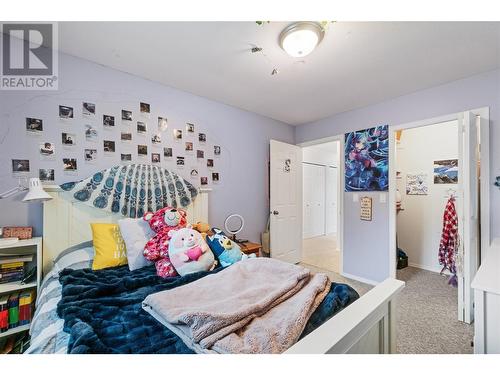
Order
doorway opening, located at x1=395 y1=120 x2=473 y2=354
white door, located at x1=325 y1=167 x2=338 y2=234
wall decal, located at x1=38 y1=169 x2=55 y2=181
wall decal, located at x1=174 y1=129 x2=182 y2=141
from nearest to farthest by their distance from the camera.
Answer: wall decal, located at x1=38 y1=169 x2=55 y2=181
wall decal, located at x1=174 y1=129 x2=182 y2=141
doorway opening, located at x1=395 y1=120 x2=473 y2=354
white door, located at x1=325 y1=167 x2=338 y2=234

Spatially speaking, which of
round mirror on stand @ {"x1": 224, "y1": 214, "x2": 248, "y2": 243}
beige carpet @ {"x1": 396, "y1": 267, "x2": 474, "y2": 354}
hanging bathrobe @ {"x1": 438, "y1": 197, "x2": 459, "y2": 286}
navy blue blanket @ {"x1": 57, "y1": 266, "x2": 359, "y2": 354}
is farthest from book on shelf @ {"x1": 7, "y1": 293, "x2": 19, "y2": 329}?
hanging bathrobe @ {"x1": 438, "y1": 197, "x2": 459, "y2": 286}

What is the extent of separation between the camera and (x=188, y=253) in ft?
5.18

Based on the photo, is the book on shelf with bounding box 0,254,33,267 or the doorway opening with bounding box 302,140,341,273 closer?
the book on shelf with bounding box 0,254,33,267

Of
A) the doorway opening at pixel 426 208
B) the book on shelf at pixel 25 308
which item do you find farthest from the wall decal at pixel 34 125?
the doorway opening at pixel 426 208

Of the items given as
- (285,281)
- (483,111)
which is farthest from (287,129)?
(285,281)

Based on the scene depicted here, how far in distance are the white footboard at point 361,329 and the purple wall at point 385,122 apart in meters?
1.93

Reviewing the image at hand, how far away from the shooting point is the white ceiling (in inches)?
60.8

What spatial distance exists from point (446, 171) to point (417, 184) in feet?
1.31

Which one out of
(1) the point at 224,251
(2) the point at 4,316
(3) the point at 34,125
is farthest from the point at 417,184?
(2) the point at 4,316

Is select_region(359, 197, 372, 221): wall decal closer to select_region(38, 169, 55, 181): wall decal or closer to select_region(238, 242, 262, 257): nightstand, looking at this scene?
select_region(238, 242, 262, 257): nightstand

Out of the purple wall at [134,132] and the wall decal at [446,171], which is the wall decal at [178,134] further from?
the wall decal at [446,171]

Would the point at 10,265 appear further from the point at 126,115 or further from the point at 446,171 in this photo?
the point at 446,171

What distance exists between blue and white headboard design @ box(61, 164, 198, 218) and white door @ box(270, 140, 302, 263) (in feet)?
4.17
